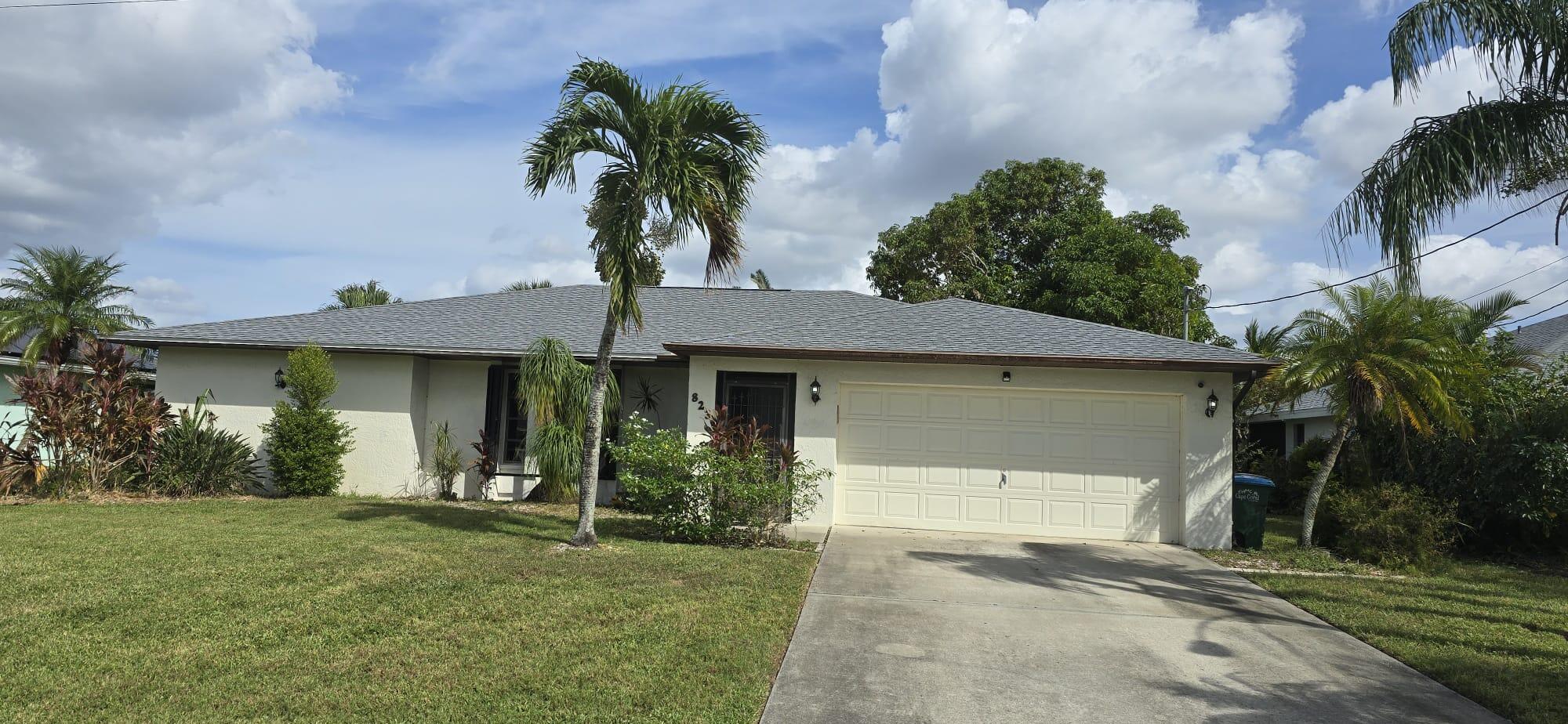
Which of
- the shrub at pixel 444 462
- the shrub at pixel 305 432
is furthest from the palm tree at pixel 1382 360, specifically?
the shrub at pixel 305 432

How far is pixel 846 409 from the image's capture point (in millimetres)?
11969

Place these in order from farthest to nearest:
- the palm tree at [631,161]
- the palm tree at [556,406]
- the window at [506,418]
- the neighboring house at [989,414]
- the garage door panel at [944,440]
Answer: the window at [506,418], the palm tree at [556,406], the garage door panel at [944,440], the neighboring house at [989,414], the palm tree at [631,161]

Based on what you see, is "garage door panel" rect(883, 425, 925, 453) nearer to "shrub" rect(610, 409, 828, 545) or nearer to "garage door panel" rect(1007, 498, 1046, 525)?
"garage door panel" rect(1007, 498, 1046, 525)

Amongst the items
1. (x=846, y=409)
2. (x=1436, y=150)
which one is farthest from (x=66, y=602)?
(x=1436, y=150)

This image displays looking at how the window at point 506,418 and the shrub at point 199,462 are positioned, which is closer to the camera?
the shrub at point 199,462

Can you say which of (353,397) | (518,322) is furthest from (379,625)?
(518,322)

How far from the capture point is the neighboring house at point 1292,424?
19078 millimetres

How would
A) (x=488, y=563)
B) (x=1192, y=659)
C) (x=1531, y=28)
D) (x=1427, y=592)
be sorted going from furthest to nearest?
1. (x=1427, y=592)
2. (x=488, y=563)
3. (x=1531, y=28)
4. (x=1192, y=659)

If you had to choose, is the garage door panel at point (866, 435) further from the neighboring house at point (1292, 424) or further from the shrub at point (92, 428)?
the shrub at point (92, 428)

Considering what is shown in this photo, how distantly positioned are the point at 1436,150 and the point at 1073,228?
18.9 meters

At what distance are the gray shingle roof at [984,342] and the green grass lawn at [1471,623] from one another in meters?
2.88

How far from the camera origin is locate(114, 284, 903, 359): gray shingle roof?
13.7 meters

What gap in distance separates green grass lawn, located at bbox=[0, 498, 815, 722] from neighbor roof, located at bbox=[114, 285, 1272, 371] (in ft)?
12.0

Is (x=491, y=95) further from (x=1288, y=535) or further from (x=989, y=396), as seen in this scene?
(x=1288, y=535)
